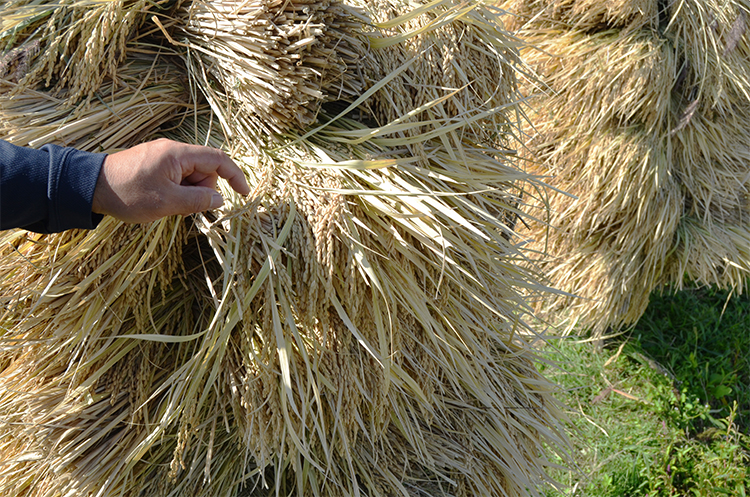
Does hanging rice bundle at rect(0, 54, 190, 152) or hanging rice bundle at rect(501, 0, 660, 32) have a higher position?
hanging rice bundle at rect(501, 0, 660, 32)

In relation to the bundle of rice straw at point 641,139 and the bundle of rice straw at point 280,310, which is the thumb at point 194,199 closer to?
the bundle of rice straw at point 280,310

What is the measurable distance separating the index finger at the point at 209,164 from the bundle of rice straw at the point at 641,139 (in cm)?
151

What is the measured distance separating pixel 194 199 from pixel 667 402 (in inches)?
95.0

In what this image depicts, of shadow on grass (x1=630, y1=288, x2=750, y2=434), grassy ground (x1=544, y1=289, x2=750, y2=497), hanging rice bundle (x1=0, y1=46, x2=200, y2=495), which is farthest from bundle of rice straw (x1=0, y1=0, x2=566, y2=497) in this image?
shadow on grass (x1=630, y1=288, x2=750, y2=434)

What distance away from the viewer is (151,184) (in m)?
0.77

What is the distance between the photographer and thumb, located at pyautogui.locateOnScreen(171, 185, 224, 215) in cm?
78

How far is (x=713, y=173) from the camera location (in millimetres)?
2289

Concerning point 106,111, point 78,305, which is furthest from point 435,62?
point 78,305

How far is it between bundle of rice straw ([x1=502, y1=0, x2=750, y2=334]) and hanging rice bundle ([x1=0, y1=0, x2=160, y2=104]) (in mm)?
1573

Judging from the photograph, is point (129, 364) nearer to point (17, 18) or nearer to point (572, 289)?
point (17, 18)

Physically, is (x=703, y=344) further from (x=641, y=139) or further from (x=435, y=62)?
(x=435, y=62)

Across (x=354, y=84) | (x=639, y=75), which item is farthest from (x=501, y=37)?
(x=639, y=75)

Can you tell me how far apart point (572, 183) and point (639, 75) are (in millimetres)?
473

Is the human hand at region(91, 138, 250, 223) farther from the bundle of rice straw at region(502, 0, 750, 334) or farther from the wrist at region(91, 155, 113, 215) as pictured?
the bundle of rice straw at region(502, 0, 750, 334)
